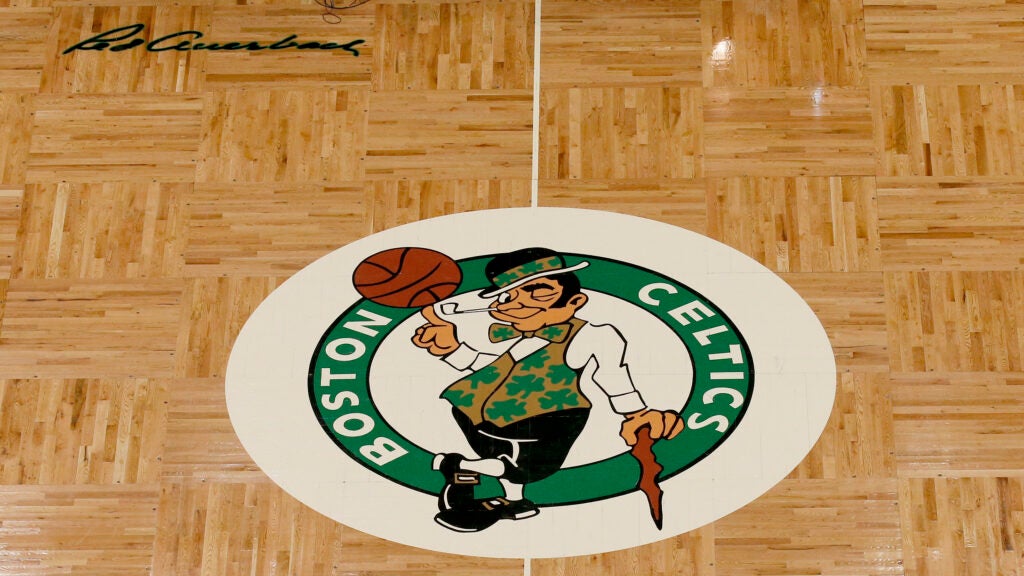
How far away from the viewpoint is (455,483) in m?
6.95

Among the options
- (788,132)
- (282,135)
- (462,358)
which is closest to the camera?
(462,358)

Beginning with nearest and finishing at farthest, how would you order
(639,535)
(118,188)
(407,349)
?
(639,535) < (407,349) < (118,188)

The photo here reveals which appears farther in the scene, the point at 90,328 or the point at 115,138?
the point at 115,138

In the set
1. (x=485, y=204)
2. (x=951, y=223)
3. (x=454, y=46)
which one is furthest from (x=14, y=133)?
(x=951, y=223)

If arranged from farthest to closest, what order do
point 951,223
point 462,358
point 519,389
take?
point 951,223
point 462,358
point 519,389

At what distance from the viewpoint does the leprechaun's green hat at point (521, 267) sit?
7504 mm

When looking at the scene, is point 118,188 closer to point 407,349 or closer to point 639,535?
point 407,349

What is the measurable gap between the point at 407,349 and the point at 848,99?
3220mm

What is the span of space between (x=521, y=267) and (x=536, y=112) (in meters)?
1.11

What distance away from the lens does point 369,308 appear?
7.44 m

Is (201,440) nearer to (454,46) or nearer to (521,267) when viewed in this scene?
(521,267)

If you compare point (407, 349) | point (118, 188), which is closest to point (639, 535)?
point (407, 349)
